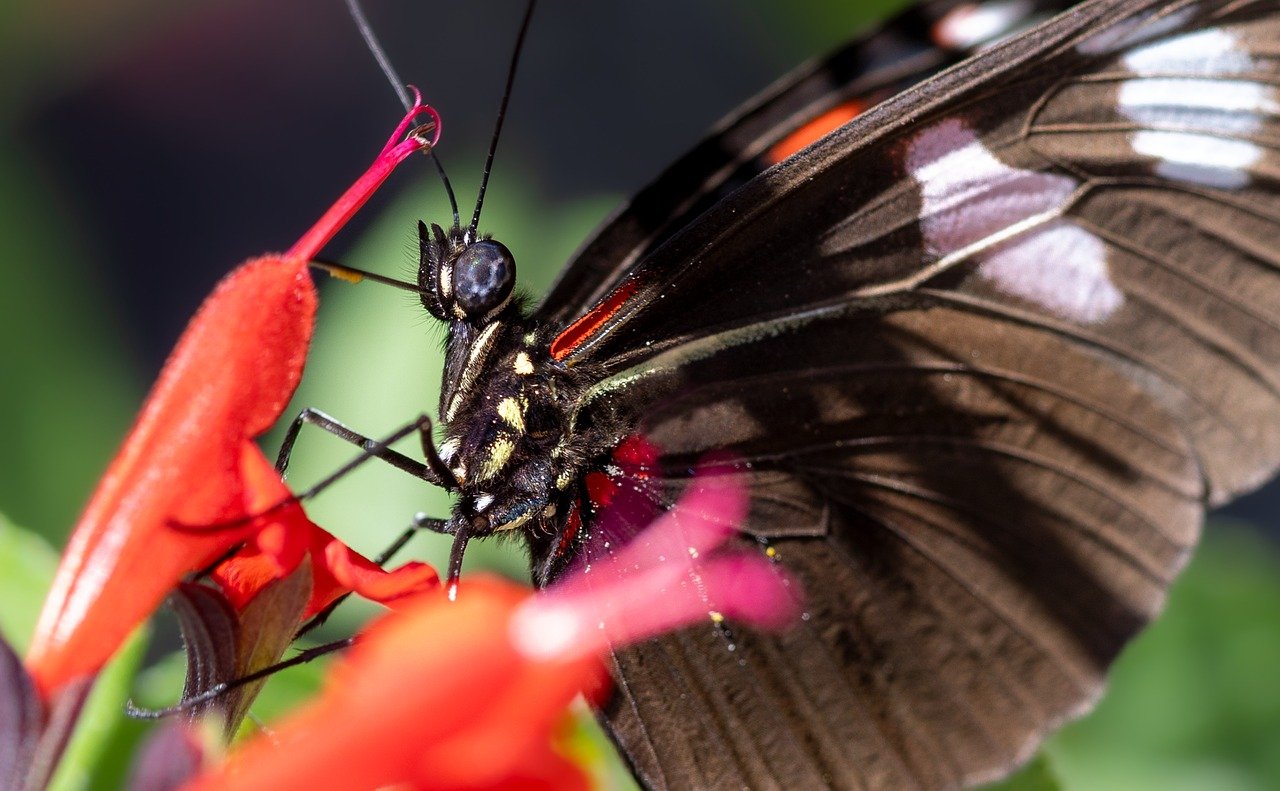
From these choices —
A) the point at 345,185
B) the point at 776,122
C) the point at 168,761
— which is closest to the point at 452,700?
the point at 168,761

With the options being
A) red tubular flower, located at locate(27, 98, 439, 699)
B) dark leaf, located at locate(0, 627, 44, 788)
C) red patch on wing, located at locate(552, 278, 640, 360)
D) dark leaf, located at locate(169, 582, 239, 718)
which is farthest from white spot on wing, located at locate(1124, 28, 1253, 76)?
dark leaf, located at locate(0, 627, 44, 788)

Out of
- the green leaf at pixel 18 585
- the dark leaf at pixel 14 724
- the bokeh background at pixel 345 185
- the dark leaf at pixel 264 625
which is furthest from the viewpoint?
the bokeh background at pixel 345 185

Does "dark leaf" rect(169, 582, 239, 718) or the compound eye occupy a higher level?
the compound eye

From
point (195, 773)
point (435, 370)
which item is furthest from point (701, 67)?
point (195, 773)

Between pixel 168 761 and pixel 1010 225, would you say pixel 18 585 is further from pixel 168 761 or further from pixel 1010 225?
pixel 1010 225

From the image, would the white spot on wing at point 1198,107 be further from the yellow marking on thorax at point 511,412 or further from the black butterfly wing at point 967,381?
the yellow marking on thorax at point 511,412

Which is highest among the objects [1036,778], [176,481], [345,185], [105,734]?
[345,185]

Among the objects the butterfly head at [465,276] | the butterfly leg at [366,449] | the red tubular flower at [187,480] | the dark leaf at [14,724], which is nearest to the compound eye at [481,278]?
the butterfly head at [465,276]

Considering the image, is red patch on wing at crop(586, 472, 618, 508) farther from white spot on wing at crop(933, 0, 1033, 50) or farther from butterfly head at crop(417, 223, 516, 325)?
white spot on wing at crop(933, 0, 1033, 50)
